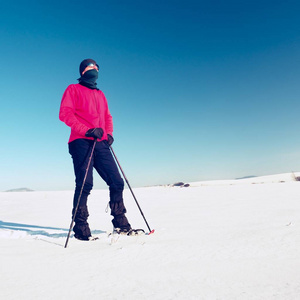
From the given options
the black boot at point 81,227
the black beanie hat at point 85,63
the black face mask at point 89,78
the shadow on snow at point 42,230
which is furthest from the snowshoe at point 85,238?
the black beanie hat at point 85,63

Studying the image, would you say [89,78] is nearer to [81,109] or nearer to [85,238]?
[81,109]

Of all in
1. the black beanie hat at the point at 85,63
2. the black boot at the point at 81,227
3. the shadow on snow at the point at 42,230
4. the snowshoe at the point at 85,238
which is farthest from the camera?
the black beanie hat at the point at 85,63

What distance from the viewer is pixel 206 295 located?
122 centimetres

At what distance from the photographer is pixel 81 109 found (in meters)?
3.56

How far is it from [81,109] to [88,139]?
45 centimetres

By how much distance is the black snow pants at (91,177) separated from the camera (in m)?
3.20

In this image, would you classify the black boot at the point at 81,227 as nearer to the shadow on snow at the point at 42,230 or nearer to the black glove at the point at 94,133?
the shadow on snow at the point at 42,230

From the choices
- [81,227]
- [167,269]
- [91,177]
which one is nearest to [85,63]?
[91,177]

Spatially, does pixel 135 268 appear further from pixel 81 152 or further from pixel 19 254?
pixel 81 152

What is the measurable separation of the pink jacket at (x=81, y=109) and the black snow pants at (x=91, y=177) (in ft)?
0.56

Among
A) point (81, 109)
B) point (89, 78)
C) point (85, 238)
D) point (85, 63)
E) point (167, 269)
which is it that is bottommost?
point (167, 269)

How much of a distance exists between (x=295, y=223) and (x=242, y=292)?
205cm

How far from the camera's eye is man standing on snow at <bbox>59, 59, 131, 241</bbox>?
330 cm

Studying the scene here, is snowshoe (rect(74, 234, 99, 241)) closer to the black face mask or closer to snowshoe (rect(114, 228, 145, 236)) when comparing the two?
snowshoe (rect(114, 228, 145, 236))
